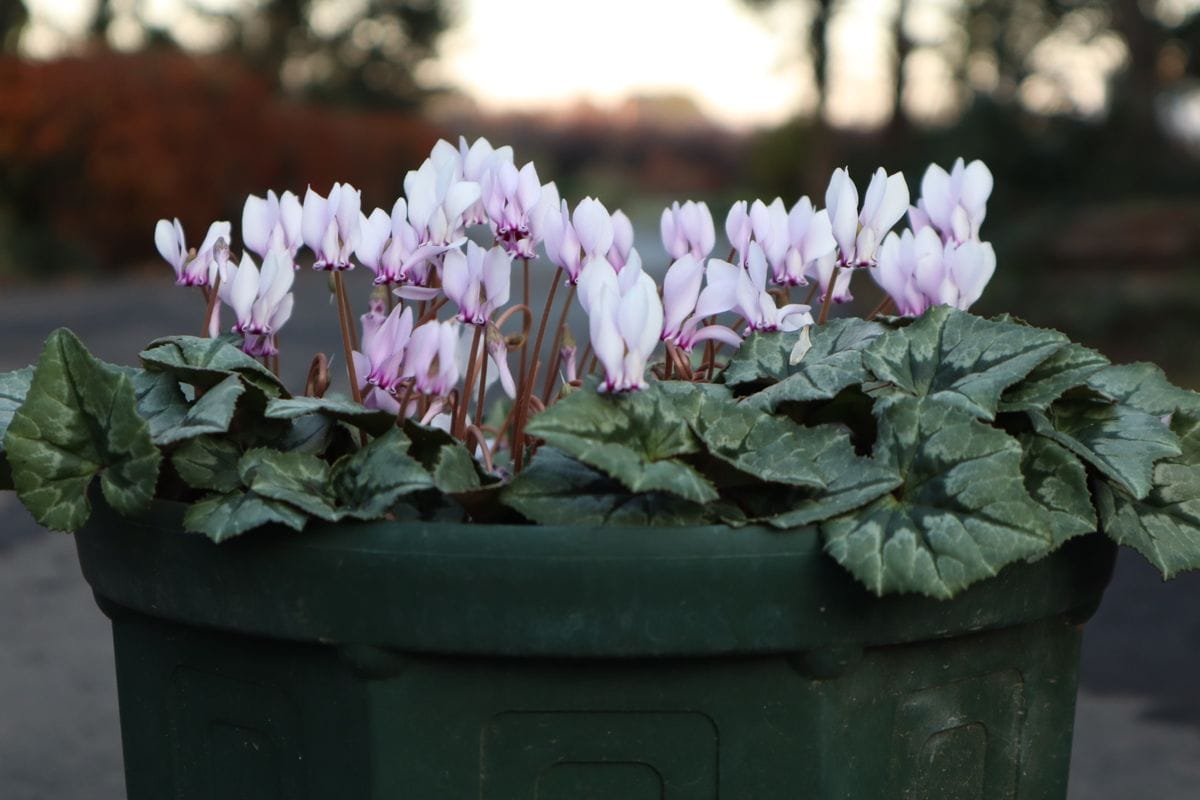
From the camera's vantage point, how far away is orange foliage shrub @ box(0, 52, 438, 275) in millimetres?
14398

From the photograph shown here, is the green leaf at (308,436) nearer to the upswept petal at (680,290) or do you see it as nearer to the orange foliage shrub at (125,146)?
the upswept petal at (680,290)

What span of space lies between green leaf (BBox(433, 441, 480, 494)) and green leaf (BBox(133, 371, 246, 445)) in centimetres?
20

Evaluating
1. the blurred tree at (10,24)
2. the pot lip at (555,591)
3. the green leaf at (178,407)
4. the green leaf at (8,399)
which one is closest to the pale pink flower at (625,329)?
the pot lip at (555,591)

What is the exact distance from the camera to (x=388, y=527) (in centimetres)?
137

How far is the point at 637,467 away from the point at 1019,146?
36.1 feet

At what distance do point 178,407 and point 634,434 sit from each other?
49 cm

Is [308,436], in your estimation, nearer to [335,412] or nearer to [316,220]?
[335,412]

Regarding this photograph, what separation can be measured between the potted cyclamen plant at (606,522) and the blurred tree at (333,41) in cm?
2757

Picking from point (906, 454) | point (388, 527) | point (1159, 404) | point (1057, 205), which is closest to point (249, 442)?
point (388, 527)

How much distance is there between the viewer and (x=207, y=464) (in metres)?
1.50

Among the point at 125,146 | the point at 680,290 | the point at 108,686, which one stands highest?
the point at 125,146

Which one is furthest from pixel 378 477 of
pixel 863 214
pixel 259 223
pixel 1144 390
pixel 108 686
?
pixel 108 686

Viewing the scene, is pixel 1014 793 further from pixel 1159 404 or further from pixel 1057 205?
pixel 1057 205

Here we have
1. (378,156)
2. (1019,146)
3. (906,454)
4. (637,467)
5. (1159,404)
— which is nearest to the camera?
(637,467)
